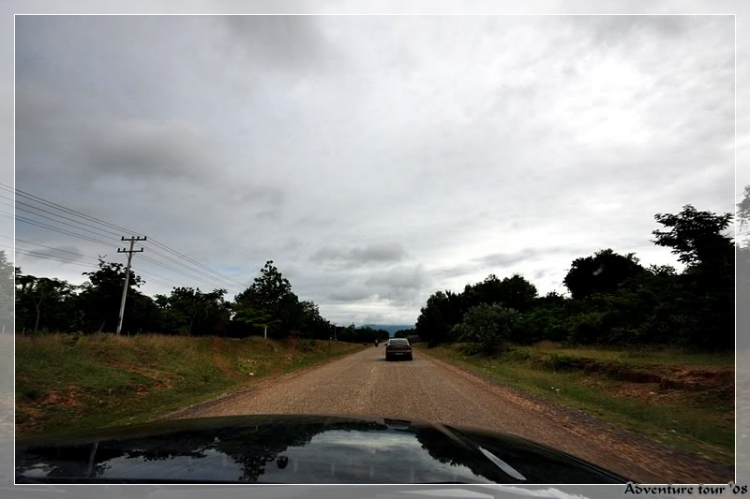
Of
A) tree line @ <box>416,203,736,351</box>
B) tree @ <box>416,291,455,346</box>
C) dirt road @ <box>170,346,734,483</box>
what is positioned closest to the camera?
dirt road @ <box>170,346,734,483</box>

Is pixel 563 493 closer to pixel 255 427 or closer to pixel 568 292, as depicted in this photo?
pixel 255 427

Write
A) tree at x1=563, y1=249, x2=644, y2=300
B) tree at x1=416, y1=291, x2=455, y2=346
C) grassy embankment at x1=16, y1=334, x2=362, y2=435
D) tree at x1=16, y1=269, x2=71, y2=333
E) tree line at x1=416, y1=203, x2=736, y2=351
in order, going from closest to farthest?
grassy embankment at x1=16, y1=334, x2=362, y2=435, tree line at x1=416, y1=203, x2=736, y2=351, tree at x1=16, y1=269, x2=71, y2=333, tree at x1=563, y1=249, x2=644, y2=300, tree at x1=416, y1=291, x2=455, y2=346

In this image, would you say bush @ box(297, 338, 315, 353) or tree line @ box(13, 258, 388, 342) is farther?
bush @ box(297, 338, 315, 353)

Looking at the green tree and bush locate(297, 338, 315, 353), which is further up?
the green tree

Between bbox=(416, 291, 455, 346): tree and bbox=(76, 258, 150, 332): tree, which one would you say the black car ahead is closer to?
bbox=(76, 258, 150, 332): tree

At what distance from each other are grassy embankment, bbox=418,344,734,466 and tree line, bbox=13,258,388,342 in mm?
17865

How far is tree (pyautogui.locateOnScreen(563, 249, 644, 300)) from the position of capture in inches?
1943

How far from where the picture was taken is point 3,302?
21.0 m

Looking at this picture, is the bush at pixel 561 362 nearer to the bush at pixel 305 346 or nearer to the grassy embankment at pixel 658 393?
the grassy embankment at pixel 658 393

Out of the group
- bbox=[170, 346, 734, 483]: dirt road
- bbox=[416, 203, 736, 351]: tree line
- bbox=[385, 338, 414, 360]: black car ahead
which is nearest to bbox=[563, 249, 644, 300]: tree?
bbox=[416, 203, 736, 351]: tree line

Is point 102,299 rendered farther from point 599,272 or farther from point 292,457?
point 599,272

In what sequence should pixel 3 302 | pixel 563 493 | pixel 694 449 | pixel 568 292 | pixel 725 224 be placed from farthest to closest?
pixel 568 292 < pixel 3 302 < pixel 725 224 < pixel 694 449 < pixel 563 493

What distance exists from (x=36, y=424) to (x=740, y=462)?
12486 mm

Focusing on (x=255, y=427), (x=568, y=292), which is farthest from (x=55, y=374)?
(x=568, y=292)
